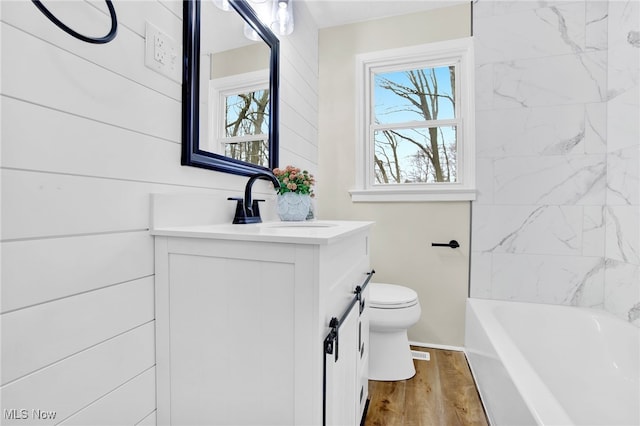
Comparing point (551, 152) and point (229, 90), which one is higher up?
point (229, 90)

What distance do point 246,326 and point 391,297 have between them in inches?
47.0

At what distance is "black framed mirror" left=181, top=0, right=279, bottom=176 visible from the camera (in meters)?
1.05

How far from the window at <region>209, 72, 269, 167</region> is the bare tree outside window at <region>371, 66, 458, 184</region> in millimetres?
1080

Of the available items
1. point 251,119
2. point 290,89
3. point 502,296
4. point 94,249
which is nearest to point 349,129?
point 290,89

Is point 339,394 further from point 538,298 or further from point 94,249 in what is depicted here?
point 538,298

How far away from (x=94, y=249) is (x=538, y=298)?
234 centimetres

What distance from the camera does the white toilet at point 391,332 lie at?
5.66ft

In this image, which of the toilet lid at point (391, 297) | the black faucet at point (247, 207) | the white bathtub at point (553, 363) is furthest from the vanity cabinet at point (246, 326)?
the toilet lid at point (391, 297)

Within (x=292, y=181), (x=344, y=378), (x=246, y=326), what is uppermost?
(x=292, y=181)

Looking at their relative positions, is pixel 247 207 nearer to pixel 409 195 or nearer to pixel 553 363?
pixel 409 195

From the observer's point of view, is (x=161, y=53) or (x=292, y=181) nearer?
(x=161, y=53)

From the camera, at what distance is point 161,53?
93 cm

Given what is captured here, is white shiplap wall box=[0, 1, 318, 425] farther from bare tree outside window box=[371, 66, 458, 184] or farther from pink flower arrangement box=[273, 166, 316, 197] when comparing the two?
bare tree outside window box=[371, 66, 458, 184]

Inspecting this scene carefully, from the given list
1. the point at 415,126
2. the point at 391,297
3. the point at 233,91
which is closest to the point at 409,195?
the point at 415,126
